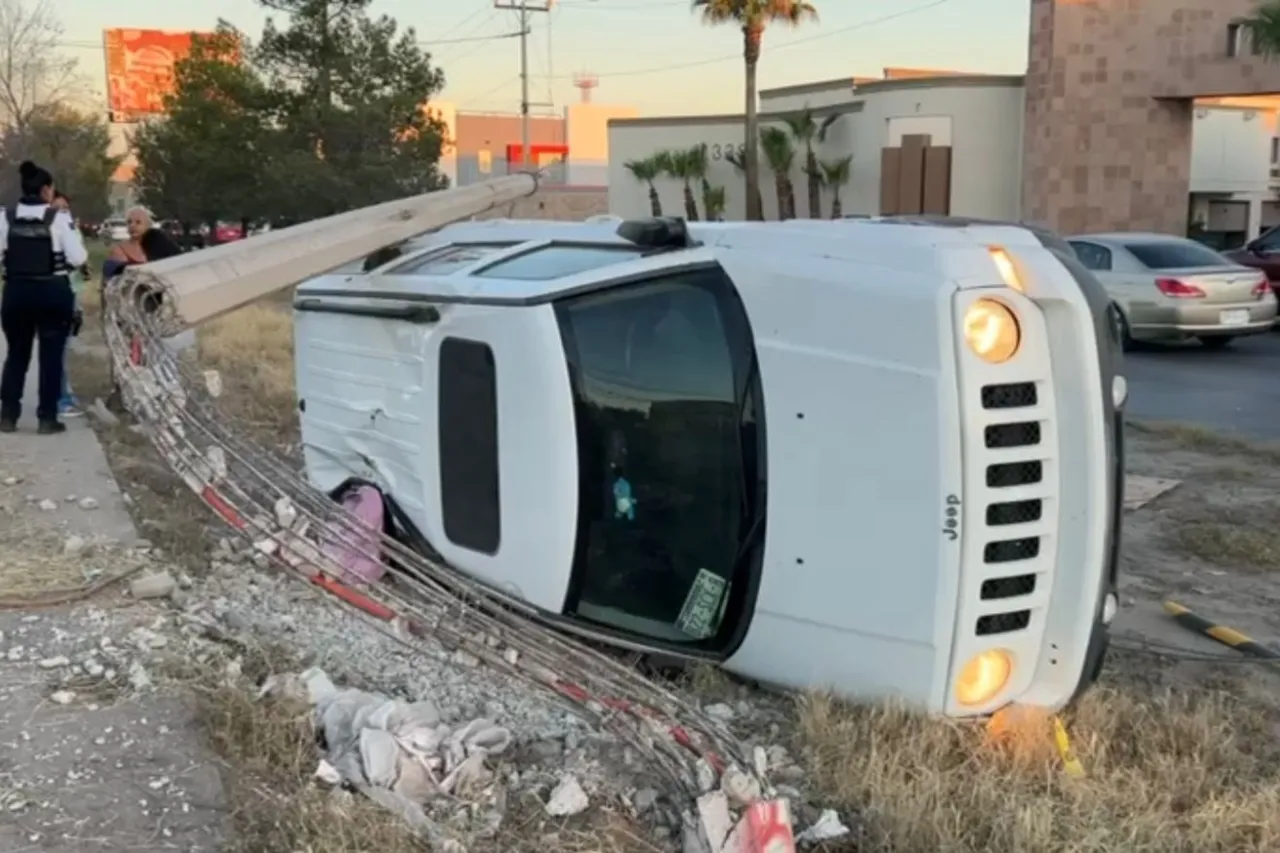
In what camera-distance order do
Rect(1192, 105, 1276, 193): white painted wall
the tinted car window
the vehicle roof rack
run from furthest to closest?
Rect(1192, 105, 1276, 193): white painted wall, the tinted car window, the vehicle roof rack

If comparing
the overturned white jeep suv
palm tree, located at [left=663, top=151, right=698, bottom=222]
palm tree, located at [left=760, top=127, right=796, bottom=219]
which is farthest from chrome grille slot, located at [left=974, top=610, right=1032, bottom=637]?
palm tree, located at [left=663, top=151, right=698, bottom=222]

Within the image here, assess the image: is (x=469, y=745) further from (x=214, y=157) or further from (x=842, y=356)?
(x=214, y=157)

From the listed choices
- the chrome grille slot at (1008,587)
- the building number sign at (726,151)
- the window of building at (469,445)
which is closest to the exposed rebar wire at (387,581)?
the window of building at (469,445)

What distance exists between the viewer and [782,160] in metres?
35.1

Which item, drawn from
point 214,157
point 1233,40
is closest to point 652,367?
point 1233,40

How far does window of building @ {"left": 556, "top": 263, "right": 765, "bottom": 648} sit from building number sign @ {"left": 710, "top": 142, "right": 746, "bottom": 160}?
109 feet

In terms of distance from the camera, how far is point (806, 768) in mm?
3904

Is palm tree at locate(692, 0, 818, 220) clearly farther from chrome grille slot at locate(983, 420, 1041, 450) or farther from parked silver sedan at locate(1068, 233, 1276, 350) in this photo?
chrome grille slot at locate(983, 420, 1041, 450)

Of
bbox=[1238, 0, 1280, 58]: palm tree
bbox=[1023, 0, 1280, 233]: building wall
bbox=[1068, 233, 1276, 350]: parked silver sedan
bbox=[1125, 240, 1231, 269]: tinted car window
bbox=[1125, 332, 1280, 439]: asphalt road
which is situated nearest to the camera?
bbox=[1125, 332, 1280, 439]: asphalt road

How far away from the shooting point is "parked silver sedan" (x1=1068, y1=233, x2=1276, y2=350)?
15.9 metres

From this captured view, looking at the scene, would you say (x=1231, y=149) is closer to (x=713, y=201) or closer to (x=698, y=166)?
(x=713, y=201)

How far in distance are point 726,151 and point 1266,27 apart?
1594cm

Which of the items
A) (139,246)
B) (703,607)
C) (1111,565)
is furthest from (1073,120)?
(703,607)

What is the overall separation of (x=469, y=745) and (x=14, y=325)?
19.5 ft
